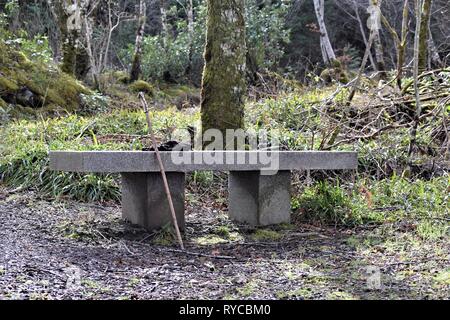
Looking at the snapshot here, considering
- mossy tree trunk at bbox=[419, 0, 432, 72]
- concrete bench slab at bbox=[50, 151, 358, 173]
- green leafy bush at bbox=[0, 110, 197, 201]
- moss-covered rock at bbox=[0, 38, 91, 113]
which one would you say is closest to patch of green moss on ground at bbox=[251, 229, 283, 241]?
concrete bench slab at bbox=[50, 151, 358, 173]

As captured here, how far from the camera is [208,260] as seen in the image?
4.00 meters

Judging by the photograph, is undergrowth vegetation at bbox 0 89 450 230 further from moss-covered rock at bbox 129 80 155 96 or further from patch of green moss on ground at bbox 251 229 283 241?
moss-covered rock at bbox 129 80 155 96

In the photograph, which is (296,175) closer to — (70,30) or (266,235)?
(266,235)

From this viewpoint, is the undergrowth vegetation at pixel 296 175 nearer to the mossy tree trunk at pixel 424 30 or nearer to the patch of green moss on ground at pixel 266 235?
the patch of green moss on ground at pixel 266 235

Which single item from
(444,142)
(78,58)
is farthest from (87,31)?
(444,142)

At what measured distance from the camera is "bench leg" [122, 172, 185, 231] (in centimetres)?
475

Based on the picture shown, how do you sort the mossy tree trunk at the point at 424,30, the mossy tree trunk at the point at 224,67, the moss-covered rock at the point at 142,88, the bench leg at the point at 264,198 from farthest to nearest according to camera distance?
1. the moss-covered rock at the point at 142,88
2. the mossy tree trunk at the point at 424,30
3. the mossy tree trunk at the point at 224,67
4. the bench leg at the point at 264,198

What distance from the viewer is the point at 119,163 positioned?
4.40 meters

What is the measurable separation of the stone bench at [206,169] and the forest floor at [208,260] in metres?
0.16

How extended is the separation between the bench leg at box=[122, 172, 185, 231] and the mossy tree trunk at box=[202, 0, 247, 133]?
1.11 m

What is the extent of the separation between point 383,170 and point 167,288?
374 centimetres

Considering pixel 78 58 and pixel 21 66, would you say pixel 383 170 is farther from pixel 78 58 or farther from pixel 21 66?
pixel 78 58

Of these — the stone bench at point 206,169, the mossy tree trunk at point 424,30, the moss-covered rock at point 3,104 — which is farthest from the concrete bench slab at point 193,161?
the moss-covered rock at point 3,104

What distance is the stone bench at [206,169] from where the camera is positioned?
4.41 m
